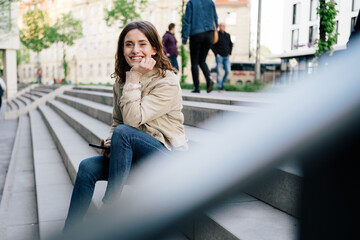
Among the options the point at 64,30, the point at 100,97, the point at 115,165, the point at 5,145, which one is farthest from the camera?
the point at 64,30

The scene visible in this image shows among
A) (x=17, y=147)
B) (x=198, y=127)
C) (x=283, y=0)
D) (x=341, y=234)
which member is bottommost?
(x=17, y=147)

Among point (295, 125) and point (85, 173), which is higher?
point (295, 125)

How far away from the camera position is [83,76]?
5331 centimetres

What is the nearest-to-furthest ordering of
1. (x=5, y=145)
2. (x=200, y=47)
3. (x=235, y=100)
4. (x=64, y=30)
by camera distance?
(x=235, y=100)
(x=200, y=47)
(x=5, y=145)
(x=64, y=30)

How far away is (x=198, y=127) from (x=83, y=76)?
51339 mm

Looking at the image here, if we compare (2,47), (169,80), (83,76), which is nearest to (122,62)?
(169,80)

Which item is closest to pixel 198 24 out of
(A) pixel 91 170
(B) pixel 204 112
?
(B) pixel 204 112

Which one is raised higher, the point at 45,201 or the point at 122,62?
the point at 122,62

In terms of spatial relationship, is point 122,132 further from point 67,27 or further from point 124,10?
point 67,27

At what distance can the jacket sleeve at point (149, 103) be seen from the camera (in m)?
2.18

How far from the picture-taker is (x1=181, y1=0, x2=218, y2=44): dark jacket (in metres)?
6.81

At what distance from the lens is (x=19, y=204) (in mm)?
3701

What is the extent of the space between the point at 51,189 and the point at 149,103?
2.07m

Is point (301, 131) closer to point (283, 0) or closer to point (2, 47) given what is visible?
point (283, 0)
